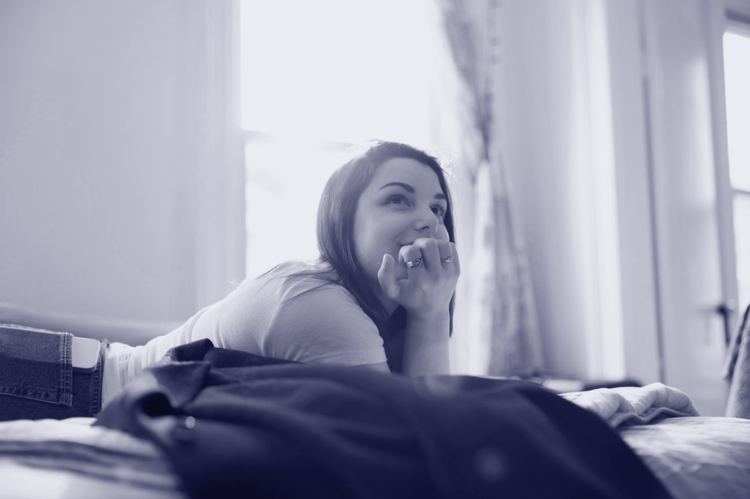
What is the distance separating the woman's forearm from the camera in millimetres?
1283

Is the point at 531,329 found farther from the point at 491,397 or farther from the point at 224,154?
the point at 491,397

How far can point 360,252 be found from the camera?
129cm

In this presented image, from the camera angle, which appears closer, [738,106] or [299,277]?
[299,277]

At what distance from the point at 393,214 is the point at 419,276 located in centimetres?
15

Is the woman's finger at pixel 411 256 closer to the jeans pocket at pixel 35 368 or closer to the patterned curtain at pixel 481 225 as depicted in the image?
the jeans pocket at pixel 35 368

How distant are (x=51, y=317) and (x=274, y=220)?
104 cm

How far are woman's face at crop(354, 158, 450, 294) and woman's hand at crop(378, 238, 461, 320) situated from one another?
1.1 inches

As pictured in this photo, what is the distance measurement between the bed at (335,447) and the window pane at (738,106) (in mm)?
3196

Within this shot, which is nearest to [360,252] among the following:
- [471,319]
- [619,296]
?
[471,319]

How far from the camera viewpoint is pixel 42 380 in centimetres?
132

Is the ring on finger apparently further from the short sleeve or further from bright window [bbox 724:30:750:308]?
bright window [bbox 724:30:750:308]

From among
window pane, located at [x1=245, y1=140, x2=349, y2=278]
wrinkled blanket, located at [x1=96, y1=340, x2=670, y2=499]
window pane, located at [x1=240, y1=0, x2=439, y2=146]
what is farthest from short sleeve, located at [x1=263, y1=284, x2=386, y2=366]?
window pane, located at [x1=240, y1=0, x2=439, y2=146]

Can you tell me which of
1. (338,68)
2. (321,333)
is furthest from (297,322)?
(338,68)

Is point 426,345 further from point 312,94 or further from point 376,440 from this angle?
point 312,94
